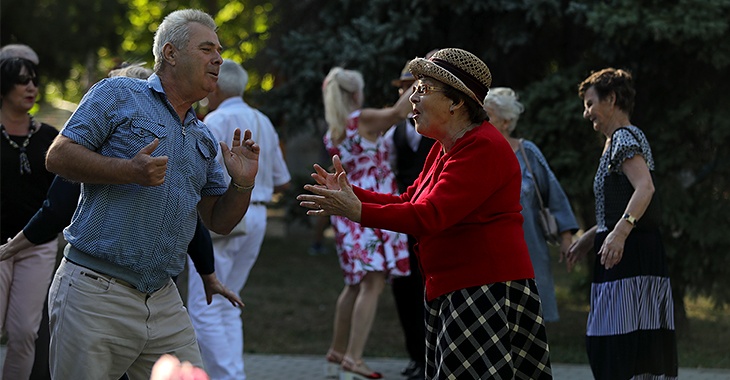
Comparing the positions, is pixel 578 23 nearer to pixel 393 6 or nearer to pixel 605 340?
pixel 393 6

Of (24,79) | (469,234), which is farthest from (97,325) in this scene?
(24,79)

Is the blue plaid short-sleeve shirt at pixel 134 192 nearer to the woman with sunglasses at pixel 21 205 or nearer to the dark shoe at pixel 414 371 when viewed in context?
the woman with sunglasses at pixel 21 205

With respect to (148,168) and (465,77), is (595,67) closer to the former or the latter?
(465,77)

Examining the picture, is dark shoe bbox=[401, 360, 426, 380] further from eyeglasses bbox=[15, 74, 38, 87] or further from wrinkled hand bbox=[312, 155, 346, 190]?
wrinkled hand bbox=[312, 155, 346, 190]

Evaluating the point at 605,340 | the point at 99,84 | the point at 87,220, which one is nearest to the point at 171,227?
the point at 87,220

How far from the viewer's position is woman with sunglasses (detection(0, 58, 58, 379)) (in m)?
5.92

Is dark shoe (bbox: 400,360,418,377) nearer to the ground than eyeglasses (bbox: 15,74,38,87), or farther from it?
nearer to the ground

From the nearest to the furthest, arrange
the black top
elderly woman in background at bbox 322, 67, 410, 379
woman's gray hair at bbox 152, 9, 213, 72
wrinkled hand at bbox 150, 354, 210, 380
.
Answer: wrinkled hand at bbox 150, 354, 210, 380 → woman's gray hair at bbox 152, 9, 213, 72 → the black top → elderly woman in background at bbox 322, 67, 410, 379

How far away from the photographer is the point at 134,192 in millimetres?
3930

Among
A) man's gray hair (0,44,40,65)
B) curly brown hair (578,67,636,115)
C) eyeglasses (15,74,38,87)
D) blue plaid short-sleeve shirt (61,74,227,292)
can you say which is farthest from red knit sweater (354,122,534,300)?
man's gray hair (0,44,40,65)

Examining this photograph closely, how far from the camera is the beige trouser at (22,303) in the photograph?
19.4 feet

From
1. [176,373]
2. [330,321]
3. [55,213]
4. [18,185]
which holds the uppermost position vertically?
[176,373]

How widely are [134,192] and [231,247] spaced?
129 inches

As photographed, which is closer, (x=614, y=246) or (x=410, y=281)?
(x=614, y=246)
